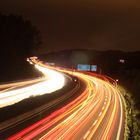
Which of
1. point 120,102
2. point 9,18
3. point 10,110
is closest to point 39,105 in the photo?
point 10,110

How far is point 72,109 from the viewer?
5816 cm

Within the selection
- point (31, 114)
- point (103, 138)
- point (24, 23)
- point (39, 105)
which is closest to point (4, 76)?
point (24, 23)

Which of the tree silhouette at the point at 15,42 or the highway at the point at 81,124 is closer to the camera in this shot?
the highway at the point at 81,124

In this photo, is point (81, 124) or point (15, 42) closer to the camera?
point (81, 124)

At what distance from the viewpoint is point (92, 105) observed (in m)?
65.6

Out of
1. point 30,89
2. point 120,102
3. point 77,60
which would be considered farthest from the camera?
point 77,60

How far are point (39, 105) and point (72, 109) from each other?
190 inches

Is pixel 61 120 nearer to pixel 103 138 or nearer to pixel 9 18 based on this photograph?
pixel 103 138

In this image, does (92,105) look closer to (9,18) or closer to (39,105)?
(39,105)

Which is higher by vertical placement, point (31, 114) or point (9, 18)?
point (9, 18)

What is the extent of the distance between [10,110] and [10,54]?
80.3 metres

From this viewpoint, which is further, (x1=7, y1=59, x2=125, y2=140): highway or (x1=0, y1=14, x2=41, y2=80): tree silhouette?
(x1=0, y1=14, x2=41, y2=80): tree silhouette

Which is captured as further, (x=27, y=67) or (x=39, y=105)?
(x=27, y=67)

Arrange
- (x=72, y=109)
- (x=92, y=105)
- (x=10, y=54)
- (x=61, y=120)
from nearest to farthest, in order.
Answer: (x=61, y=120) → (x=72, y=109) → (x=92, y=105) → (x=10, y=54)
